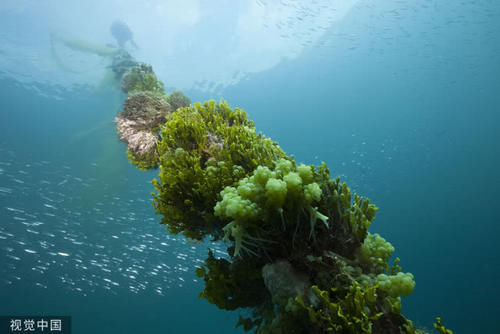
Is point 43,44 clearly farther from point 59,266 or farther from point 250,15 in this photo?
point 250,15

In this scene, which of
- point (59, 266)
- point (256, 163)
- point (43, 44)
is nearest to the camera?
point (256, 163)

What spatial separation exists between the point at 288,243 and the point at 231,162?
4.98ft

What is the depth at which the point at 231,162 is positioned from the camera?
12.2ft

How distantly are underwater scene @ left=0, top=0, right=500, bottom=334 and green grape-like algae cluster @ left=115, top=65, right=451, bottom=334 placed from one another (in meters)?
0.02

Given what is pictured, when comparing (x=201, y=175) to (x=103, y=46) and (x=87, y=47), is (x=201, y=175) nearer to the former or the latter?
(x=87, y=47)

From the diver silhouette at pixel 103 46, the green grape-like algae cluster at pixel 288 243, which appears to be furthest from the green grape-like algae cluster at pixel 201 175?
the diver silhouette at pixel 103 46

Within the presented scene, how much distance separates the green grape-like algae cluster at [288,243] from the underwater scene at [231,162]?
2 cm

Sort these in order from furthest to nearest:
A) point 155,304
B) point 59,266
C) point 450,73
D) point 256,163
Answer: point 450,73
point 155,304
point 59,266
point 256,163

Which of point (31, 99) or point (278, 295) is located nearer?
point (278, 295)

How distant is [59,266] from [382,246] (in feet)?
69.3

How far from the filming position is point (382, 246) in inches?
113

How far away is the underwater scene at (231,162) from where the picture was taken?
9.25 feet

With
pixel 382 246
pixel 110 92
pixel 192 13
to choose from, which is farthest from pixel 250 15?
pixel 382 246

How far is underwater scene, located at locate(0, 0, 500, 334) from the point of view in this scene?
2.82 metres
